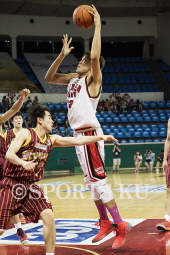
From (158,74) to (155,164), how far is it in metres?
9.36

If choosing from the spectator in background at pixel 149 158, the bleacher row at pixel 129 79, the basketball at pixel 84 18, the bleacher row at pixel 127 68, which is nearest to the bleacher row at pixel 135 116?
the spectator in background at pixel 149 158

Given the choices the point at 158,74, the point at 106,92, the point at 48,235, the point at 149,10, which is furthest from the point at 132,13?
the point at 48,235

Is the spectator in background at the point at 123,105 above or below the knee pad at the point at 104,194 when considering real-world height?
above

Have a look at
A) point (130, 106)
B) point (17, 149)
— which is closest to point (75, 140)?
point (17, 149)

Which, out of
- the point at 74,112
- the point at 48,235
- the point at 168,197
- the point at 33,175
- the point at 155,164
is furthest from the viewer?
the point at 155,164

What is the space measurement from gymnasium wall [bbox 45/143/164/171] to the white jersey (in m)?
16.9

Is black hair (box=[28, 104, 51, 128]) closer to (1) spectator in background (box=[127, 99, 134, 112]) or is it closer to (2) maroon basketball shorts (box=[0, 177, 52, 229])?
(2) maroon basketball shorts (box=[0, 177, 52, 229])

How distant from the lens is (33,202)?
4.36 meters

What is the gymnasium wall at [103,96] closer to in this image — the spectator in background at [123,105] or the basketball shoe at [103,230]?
the spectator in background at [123,105]

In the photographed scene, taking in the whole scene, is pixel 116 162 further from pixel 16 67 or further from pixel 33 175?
pixel 33 175

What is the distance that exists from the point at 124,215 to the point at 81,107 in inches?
126

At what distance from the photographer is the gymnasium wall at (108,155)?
72.8 ft

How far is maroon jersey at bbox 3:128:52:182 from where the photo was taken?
441 cm

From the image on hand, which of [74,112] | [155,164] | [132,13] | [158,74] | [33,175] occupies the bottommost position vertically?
[155,164]
